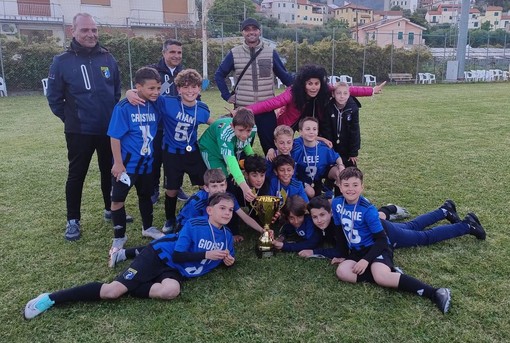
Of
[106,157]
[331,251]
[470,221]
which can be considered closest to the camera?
[331,251]

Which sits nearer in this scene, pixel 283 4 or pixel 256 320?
pixel 256 320

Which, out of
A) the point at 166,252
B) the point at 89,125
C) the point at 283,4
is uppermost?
the point at 283,4

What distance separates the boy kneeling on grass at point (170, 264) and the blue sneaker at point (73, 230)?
3.85 ft

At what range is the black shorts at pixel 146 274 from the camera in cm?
293

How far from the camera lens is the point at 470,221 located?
380cm

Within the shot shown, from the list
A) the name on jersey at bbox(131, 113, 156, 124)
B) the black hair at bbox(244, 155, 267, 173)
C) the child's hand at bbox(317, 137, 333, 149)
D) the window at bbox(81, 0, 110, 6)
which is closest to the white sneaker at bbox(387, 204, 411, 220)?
the child's hand at bbox(317, 137, 333, 149)

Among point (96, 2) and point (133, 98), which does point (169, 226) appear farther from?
point (96, 2)

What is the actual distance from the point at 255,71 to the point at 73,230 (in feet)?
8.31

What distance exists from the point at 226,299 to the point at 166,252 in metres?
0.54

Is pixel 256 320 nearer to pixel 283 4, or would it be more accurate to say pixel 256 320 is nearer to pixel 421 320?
pixel 421 320

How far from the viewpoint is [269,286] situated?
3115 millimetres

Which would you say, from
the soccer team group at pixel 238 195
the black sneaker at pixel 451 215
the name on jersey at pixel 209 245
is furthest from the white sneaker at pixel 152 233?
the black sneaker at pixel 451 215

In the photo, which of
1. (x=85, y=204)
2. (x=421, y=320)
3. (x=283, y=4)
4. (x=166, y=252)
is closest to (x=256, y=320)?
(x=166, y=252)

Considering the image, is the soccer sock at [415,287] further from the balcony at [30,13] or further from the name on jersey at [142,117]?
the balcony at [30,13]
